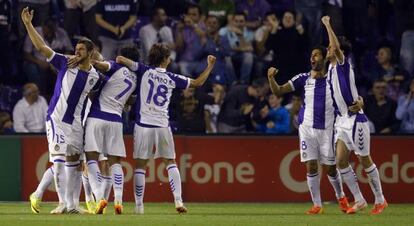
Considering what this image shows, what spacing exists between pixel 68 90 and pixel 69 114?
317 mm

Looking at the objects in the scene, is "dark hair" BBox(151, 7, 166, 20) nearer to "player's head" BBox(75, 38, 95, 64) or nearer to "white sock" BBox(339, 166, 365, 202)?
"white sock" BBox(339, 166, 365, 202)

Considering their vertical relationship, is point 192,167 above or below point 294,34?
below

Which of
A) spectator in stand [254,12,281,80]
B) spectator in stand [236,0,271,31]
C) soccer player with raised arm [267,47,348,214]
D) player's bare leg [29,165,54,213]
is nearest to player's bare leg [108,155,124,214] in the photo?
player's bare leg [29,165,54,213]

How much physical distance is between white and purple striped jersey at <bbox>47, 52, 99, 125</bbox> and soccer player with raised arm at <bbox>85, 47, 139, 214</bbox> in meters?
0.23

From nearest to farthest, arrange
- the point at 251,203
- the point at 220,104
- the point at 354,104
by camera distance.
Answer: the point at 354,104 → the point at 251,203 → the point at 220,104

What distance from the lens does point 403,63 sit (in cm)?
2320

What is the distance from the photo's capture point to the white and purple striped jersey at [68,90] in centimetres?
1623

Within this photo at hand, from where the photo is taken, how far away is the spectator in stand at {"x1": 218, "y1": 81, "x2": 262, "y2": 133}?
22.5m

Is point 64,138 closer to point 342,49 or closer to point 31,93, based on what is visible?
point 342,49

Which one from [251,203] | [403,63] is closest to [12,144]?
[251,203]

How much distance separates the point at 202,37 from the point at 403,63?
12.4 ft

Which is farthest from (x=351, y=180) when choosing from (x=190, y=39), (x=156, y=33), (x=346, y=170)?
(x=156, y=33)

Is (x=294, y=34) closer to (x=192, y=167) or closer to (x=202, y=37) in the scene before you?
(x=202, y=37)

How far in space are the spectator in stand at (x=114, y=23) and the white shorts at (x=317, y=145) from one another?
6.42 metres
